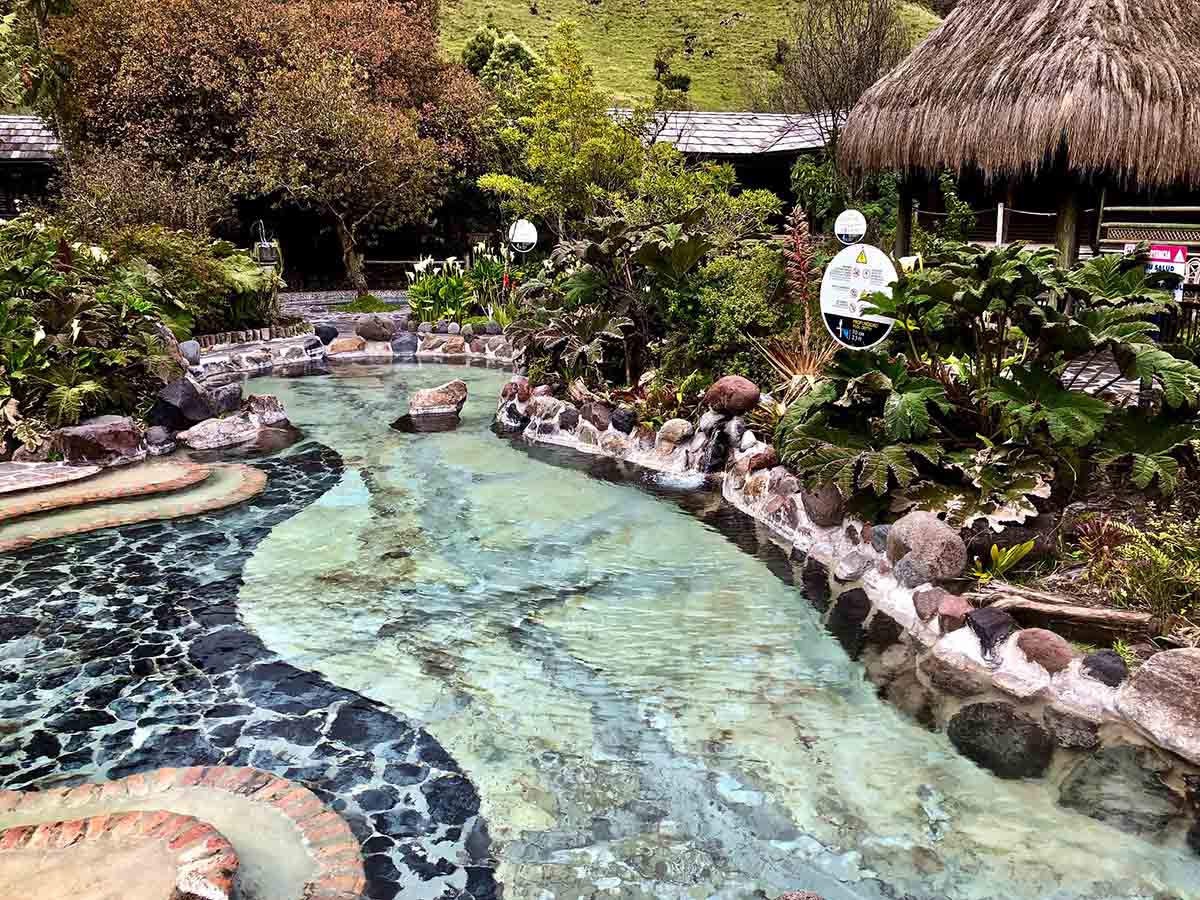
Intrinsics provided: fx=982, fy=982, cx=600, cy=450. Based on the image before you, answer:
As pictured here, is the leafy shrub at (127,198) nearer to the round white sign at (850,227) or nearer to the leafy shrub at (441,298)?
the leafy shrub at (441,298)

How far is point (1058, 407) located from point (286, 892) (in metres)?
5.46

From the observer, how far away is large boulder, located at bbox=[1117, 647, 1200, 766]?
4.83 metres

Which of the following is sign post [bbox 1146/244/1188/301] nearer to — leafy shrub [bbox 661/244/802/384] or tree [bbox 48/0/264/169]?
leafy shrub [bbox 661/244/802/384]

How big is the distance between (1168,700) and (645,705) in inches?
106

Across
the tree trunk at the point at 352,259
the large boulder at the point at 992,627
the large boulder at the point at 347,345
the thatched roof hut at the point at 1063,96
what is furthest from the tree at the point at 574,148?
the large boulder at the point at 992,627

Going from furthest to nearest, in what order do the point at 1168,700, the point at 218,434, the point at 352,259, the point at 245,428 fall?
1. the point at 352,259
2. the point at 245,428
3. the point at 218,434
4. the point at 1168,700

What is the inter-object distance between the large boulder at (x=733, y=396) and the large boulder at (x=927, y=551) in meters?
3.25

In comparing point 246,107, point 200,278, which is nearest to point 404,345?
point 200,278

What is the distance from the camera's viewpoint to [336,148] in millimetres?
19922

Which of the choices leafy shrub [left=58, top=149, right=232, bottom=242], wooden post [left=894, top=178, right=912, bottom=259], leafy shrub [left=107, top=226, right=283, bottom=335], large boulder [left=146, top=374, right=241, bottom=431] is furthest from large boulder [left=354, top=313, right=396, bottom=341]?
wooden post [left=894, top=178, right=912, bottom=259]

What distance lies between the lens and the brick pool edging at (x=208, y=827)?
4.09m

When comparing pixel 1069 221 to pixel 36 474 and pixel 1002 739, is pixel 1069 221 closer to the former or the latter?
pixel 1002 739

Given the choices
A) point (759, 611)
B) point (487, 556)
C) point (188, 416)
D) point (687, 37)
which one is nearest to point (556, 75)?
point (188, 416)

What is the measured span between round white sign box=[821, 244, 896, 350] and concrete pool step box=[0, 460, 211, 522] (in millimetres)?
6411
